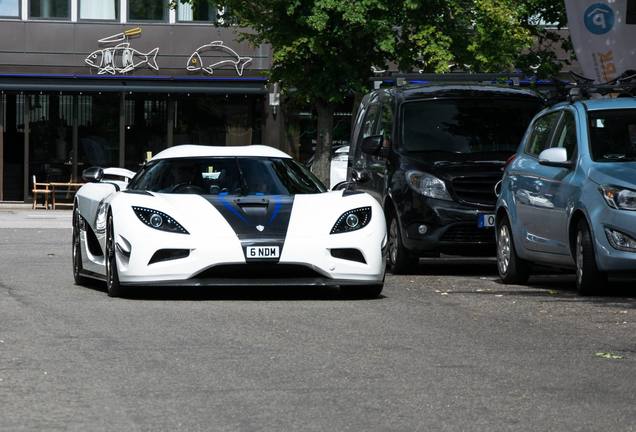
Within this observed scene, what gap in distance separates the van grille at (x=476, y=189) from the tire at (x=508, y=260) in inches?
25.6

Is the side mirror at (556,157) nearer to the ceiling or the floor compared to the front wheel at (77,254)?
nearer to the ceiling

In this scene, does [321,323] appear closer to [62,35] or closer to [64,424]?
[64,424]

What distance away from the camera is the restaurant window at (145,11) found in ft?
137

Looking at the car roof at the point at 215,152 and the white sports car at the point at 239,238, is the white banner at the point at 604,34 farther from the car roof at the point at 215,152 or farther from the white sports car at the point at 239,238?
the white sports car at the point at 239,238

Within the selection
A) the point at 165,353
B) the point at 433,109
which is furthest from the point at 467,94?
the point at 165,353

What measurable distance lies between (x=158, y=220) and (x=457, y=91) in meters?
5.85

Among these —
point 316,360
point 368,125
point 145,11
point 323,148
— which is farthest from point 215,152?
point 145,11

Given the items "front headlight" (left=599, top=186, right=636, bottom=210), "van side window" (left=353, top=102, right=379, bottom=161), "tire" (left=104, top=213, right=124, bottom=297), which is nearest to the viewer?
"front headlight" (left=599, top=186, right=636, bottom=210)

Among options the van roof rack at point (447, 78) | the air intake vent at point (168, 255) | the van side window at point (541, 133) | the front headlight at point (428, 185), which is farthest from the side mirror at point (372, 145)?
the air intake vent at point (168, 255)

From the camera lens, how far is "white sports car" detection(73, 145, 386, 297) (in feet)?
41.8

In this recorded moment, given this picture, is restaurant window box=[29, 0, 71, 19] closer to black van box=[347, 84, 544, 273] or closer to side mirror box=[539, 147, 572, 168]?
black van box=[347, 84, 544, 273]

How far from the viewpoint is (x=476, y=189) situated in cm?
1645

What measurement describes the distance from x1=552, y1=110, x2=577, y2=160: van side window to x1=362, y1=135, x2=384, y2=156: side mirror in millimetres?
3001

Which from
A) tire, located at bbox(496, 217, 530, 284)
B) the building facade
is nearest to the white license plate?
tire, located at bbox(496, 217, 530, 284)
